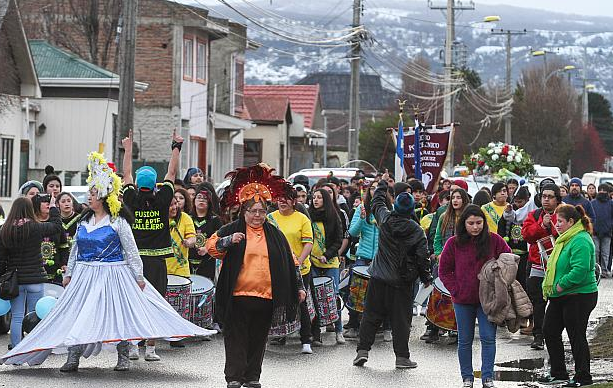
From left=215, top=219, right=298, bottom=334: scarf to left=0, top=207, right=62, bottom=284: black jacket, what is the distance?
3542 mm

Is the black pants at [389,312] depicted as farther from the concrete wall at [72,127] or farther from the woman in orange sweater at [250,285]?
the concrete wall at [72,127]

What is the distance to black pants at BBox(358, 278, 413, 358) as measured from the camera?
1338cm

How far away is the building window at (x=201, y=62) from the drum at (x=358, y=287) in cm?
2986

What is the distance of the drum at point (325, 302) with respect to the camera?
1504 centimetres

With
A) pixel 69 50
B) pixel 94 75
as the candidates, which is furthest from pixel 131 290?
pixel 69 50

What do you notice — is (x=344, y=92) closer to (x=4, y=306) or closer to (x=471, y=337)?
(x=4, y=306)

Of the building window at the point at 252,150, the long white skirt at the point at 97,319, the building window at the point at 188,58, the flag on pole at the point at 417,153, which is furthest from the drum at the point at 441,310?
the building window at the point at 252,150

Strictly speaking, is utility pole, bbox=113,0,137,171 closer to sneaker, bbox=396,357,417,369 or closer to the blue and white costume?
sneaker, bbox=396,357,417,369

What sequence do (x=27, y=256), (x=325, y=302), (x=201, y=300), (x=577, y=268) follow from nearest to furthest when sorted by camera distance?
(x=577, y=268), (x=27, y=256), (x=201, y=300), (x=325, y=302)

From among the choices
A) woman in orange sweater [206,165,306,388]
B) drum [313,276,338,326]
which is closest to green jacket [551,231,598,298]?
woman in orange sweater [206,165,306,388]

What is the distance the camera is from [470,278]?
11758 mm

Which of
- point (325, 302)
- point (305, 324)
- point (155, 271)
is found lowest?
point (305, 324)

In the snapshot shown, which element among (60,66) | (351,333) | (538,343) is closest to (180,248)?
(351,333)

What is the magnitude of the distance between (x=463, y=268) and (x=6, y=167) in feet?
71.8
